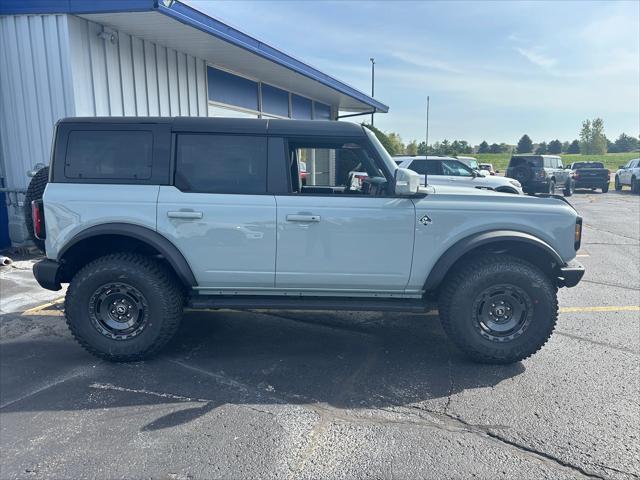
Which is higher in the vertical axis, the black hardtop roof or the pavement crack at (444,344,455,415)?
the black hardtop roof

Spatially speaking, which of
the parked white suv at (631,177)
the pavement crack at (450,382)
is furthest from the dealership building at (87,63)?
the parked white suv at (631,177)

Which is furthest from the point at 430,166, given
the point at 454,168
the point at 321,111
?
the point at 321,111

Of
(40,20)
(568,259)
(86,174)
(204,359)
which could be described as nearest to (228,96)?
(40,20)

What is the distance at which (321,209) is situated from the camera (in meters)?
3.78

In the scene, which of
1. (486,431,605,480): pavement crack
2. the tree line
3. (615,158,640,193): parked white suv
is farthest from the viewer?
the tree line

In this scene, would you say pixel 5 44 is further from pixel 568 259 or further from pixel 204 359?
pixel 568 259

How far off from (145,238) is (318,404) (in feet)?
6.32

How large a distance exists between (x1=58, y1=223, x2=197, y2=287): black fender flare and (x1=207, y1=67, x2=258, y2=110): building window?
283 inches

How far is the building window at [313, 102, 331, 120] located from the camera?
1699cm

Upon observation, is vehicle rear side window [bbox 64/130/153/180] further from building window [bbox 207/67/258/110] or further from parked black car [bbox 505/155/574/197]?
parked black car [bbox 505/155/574/197]

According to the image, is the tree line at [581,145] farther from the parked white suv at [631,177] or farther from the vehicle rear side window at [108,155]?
the vehicle rear side window at [108,155]

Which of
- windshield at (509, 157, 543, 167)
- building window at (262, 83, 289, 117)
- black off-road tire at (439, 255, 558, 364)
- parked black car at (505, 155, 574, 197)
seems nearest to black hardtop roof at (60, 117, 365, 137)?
black off-road tire at (439, 255, 558, 364)

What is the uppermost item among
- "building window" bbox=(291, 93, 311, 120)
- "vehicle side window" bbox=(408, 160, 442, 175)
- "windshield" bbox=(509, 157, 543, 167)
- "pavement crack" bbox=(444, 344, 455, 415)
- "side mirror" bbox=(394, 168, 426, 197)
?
"building window" bbox=(291, 93, 311, 120)

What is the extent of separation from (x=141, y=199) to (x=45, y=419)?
1.74 meters
